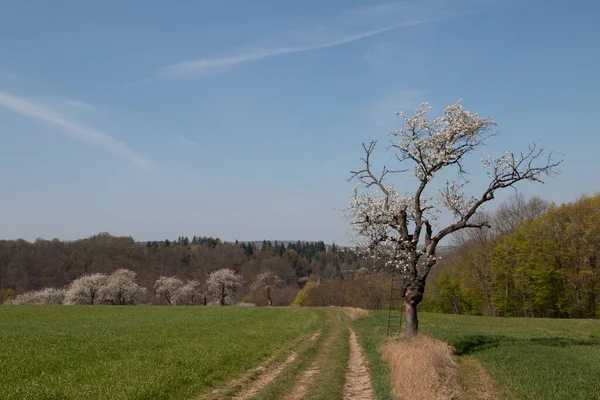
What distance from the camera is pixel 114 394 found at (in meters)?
12.1

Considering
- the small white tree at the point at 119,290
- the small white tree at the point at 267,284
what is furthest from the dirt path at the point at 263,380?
the small white tree at the point at 267,284

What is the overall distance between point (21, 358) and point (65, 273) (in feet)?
486

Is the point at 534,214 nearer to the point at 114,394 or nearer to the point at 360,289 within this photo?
the point at 360,289

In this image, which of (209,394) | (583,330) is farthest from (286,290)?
(209,394)

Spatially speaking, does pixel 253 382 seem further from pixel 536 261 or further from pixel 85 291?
pixel 85 291

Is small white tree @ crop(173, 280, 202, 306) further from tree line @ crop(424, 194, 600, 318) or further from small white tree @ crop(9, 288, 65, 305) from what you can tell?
tree line @ crop(424, 194, 600, 318)

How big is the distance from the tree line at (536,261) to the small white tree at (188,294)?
6453 centimetres

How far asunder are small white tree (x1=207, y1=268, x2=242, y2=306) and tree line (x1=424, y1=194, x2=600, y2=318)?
180 ft

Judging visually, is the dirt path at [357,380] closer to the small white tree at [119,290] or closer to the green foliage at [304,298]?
the small white tree at [119,290]

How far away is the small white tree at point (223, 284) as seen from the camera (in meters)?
104

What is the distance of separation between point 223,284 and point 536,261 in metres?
69.8

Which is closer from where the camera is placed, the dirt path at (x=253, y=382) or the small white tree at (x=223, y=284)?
the dirt path at (x=253, y=382)

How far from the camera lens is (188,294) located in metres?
106

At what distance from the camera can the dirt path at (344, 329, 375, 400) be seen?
13.1 m
